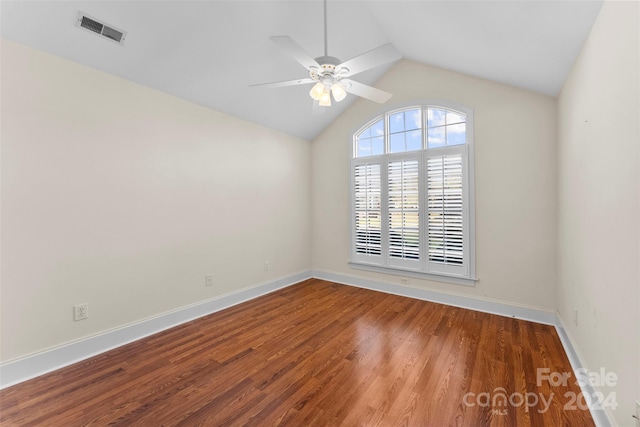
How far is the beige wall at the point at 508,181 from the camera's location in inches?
117

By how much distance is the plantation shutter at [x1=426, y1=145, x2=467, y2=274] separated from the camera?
347 cm

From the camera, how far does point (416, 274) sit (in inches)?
151

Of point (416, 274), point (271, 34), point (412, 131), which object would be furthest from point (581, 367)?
point (271, 34)

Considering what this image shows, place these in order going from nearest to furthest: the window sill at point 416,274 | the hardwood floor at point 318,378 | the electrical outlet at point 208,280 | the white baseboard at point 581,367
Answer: the white baseboard at point 581,367, the hardwood floor at point 318,378, the electrical outlet at point 208,280, the window sill at point 416,274

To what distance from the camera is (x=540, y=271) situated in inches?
118

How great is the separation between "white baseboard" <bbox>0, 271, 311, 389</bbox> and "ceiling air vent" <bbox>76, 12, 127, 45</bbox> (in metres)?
2.57

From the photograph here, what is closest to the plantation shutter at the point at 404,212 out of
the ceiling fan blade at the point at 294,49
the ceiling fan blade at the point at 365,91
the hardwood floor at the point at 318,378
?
the hardwood floor at the point at 318,378

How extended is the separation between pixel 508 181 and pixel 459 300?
1.61 metres

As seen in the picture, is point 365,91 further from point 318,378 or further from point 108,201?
point 108,201

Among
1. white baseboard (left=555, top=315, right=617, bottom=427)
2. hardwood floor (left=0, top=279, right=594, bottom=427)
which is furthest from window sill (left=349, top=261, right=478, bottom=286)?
white baseboard (left=555, top=315, right=617, bottom=427)

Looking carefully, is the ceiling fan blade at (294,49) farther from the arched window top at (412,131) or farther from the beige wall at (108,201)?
the arched window top at (412,131)

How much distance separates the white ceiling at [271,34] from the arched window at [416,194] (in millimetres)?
783

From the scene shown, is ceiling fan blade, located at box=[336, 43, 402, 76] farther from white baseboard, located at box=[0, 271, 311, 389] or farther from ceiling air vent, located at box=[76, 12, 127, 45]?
white baseboard, located at box=[0, 271, 311, 389]

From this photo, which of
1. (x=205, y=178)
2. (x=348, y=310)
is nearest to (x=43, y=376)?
(x=205, y=178)
